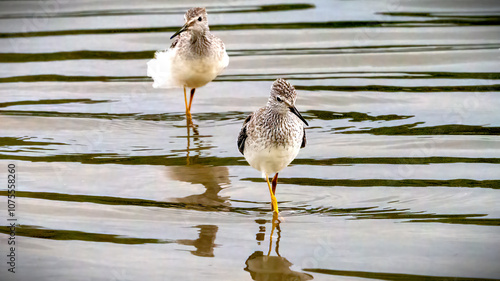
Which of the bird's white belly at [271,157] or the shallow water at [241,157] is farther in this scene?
the bird's white belly at [271,157]

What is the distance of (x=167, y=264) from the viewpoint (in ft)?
21.9

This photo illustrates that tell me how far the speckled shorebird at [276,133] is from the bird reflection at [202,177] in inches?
30.4

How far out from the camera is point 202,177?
8820mm

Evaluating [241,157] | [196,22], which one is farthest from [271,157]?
[196,22]

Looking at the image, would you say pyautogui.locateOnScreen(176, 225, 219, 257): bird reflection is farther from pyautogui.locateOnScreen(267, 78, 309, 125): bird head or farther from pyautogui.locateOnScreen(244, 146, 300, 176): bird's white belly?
pyautogui.locateOnScreen(267, 78, 309, 125): bird head

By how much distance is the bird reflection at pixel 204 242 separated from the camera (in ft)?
22.7

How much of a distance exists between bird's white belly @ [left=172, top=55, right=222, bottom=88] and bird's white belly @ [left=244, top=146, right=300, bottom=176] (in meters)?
3.07

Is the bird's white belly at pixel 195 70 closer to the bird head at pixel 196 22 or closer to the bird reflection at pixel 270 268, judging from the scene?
the bird head at pixel 196 22

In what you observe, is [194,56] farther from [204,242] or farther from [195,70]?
[204,242]

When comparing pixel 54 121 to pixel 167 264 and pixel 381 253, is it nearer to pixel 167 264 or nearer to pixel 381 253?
pixel 167 264

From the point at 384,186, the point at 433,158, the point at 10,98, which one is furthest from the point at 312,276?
the point at 10,98

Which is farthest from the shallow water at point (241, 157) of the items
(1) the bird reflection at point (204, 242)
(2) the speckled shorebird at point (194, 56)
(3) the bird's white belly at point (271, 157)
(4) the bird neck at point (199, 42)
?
(4) the bird neck at point (199, 42)

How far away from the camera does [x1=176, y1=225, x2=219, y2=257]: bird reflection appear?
6918 mm

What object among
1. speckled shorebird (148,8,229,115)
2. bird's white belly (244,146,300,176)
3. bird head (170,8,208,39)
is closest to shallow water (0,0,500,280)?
bird's white belly (244,146,300,176)
